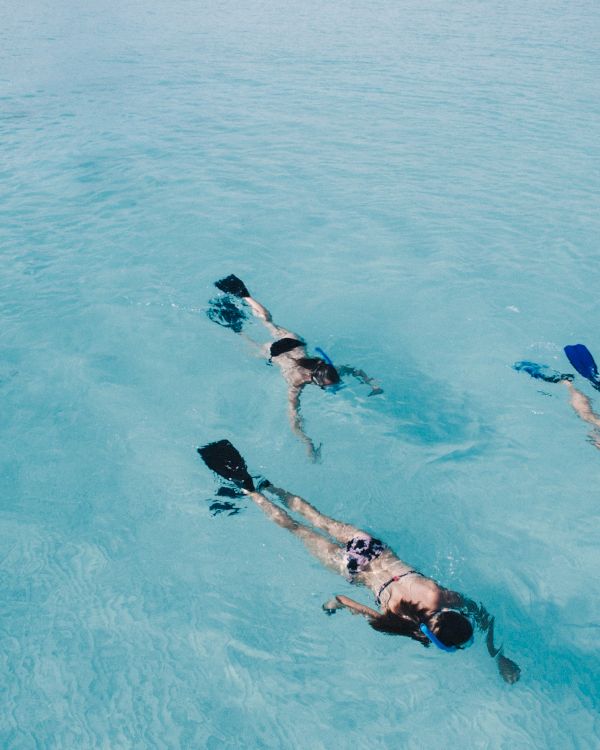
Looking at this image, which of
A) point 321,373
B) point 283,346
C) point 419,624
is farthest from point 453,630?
point 283,346

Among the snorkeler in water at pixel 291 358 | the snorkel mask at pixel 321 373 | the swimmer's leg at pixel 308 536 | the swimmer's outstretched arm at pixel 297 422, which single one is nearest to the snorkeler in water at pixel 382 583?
the swimmer's leg at pixel 308 536

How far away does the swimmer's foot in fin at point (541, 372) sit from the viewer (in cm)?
629

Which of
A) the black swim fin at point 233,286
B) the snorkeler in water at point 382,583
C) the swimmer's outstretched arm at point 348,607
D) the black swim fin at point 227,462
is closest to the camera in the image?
the snorkeler in water at point 382,583

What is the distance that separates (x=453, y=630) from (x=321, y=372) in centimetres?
281

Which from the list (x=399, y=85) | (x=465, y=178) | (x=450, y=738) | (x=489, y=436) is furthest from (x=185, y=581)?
(x=399, y=85)

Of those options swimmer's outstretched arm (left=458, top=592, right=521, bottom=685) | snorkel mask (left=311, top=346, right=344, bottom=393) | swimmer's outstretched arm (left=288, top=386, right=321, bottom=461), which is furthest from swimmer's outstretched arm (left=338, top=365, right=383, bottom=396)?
swimmer's outstretched arm (left=458, top=592, right=521, bottom=685)

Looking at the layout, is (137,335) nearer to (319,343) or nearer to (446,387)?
(319,343)

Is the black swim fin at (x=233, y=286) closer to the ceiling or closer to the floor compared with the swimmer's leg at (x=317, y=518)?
closer to the ceiling

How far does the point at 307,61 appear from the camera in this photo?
19.6m

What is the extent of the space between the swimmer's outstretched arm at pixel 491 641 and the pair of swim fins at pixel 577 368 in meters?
3.05

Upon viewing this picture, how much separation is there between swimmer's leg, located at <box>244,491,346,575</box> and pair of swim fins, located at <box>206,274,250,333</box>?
9.32 ft

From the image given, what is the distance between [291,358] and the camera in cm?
617

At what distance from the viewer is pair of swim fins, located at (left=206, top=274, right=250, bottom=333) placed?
7312mm

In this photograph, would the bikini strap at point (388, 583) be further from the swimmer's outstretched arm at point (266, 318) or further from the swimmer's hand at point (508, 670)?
the swimmer's outstretched arm at point (266, 318)
